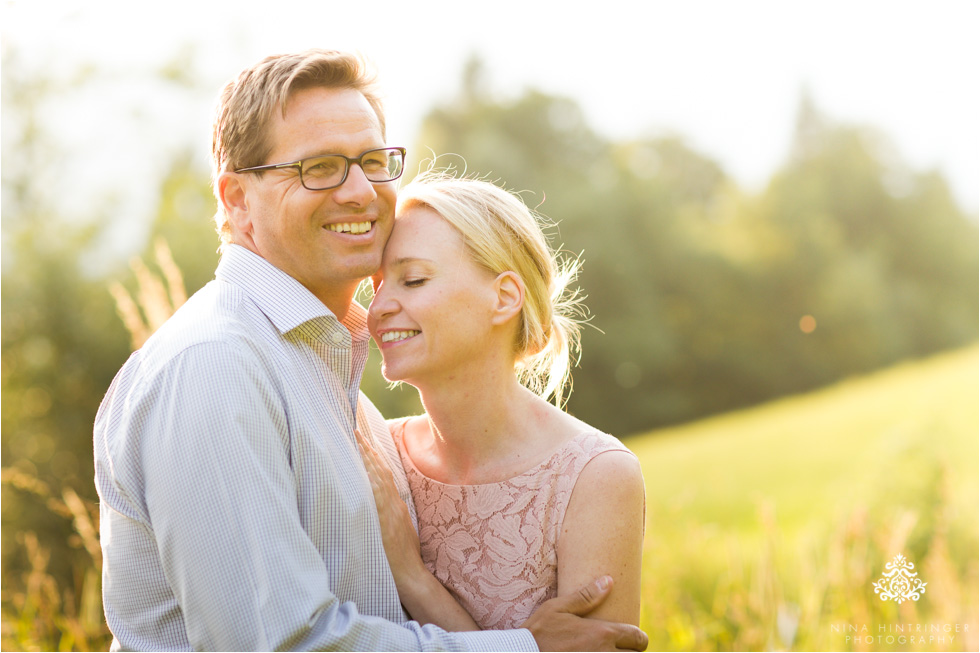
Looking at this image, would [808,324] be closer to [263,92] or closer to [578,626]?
[578,626]

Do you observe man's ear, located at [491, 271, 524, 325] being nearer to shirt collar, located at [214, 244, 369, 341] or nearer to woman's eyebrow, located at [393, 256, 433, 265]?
woman's eyebrow, located at [393, 256, 433, 265]

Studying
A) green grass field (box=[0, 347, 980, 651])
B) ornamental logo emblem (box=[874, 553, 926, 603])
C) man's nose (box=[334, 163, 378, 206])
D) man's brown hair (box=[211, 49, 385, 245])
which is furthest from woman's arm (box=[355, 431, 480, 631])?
ornamental logo emblem (box=[874, 553, 926, 603])

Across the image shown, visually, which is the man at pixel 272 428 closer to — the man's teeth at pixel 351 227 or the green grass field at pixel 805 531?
the man's teeth at pixel 351 227

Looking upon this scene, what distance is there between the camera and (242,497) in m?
1.61

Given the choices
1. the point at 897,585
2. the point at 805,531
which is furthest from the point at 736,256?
the point at 897,585

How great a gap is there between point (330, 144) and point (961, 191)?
15.5 metres

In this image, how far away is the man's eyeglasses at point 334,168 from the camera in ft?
7.02

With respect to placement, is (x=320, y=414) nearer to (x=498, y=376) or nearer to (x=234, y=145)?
(x=498, y=376)

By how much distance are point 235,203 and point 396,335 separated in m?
0.59

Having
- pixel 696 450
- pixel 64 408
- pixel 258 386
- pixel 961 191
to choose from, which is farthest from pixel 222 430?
pixel 961 191

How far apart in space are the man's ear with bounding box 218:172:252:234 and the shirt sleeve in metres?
0.65

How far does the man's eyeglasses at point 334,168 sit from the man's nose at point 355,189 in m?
0.01

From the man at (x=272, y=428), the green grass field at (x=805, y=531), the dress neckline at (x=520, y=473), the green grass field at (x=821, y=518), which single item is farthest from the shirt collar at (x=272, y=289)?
the green grass field at (x=821, y=518)

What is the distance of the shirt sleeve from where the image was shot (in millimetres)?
1604
